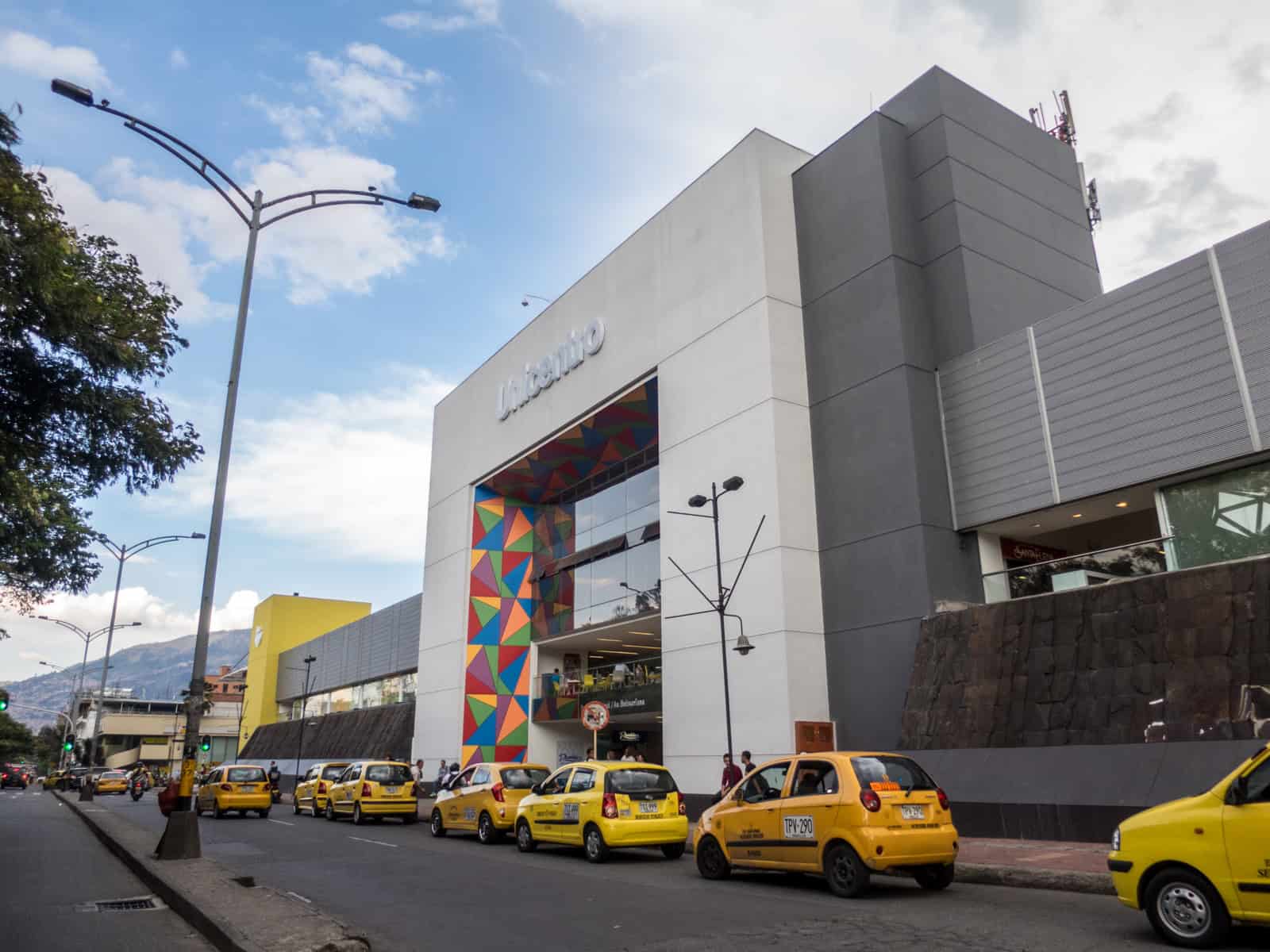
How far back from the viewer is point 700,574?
24.1m

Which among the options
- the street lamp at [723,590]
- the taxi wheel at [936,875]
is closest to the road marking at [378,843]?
the street lamp at [723,590]

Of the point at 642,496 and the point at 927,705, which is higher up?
the point at 642,496

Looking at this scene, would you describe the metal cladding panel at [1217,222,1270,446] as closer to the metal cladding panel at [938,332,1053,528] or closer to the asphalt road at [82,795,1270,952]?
the metal cladding panel at [938,332,1053,528]

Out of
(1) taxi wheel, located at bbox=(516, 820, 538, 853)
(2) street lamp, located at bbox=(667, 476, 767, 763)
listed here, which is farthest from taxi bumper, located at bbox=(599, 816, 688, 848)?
(2) street lamp, located at bbox=(667, 476, 767, 763)

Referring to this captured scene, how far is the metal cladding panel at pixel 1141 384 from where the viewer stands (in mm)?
16750

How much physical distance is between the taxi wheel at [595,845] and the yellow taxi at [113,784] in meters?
45.9

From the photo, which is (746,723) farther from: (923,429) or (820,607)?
(923,429)

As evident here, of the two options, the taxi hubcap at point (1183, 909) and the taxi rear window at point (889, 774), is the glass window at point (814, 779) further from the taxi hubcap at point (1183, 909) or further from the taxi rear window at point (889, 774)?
the taxi hubcap at point (1183, 909)

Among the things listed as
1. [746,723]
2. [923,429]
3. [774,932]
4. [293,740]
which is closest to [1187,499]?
[923,429]

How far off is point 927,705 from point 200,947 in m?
14.1

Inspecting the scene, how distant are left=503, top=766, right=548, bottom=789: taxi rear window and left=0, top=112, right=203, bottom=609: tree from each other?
920 cm

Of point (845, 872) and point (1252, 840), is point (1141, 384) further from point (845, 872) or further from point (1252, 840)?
point (1252, 840)

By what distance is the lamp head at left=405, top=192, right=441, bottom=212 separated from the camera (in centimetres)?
1706

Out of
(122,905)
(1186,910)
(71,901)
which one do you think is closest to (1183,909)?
(1186,910)
